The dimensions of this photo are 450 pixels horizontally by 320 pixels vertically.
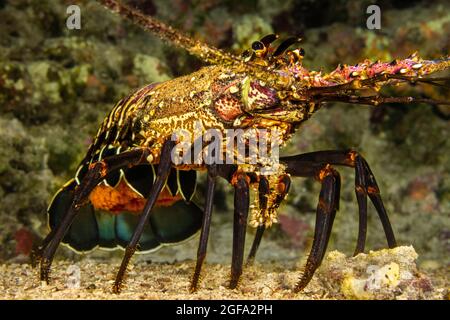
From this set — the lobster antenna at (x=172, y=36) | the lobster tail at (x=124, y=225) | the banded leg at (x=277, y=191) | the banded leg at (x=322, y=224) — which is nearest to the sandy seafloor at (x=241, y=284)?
the banded leg at (x=322, y=224)

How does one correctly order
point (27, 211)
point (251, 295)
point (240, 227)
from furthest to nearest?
point (27, 211) < point (240, 227) < point (251, 295)

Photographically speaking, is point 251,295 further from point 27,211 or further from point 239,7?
point 239,7

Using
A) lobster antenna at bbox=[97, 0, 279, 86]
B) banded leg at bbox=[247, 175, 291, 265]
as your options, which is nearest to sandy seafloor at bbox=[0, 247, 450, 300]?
banded leg at bbox=[247, 175, 291, 265]

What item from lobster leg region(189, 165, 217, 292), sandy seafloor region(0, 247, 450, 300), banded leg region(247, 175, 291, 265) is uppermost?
banded leg region(247, 175, 291, 265)

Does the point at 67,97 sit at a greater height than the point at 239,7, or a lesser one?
lesser

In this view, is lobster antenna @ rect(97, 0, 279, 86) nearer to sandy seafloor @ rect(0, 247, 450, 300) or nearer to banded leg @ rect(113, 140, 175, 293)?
banded leg @ rect(113, 140, 175, 293)

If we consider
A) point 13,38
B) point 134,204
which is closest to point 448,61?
point 134,204

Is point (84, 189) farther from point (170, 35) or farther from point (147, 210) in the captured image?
point (170, 35)
